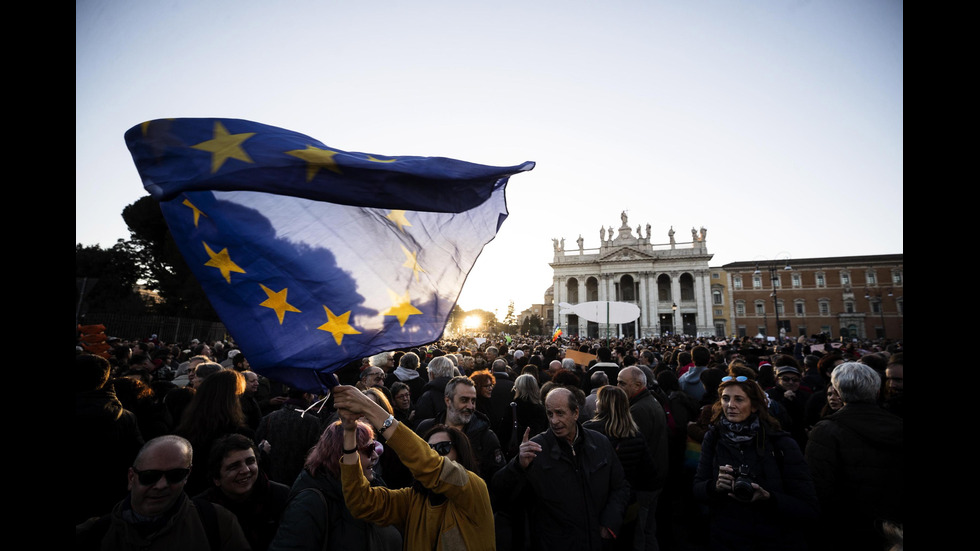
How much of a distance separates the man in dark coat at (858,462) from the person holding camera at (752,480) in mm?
439

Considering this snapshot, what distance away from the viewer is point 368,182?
245 centimetres

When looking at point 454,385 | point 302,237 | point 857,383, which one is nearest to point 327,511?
point 302,237

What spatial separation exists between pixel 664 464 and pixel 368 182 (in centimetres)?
Answer: 372

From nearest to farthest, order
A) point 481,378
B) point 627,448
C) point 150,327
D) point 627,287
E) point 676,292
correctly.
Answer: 1. point 627,448
2. point 481,378
3. point 150,327
4. point 676,292
5. point 627,287

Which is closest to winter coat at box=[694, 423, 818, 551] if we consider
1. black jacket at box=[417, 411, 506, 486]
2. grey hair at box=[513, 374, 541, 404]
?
black jacket at box=[417, 411, 506, 486]

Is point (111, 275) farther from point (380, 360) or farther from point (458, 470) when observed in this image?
point (458, 470)

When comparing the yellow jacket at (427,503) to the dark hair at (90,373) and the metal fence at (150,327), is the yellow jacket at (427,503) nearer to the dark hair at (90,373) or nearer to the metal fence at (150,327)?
the dark hair at (90,373)

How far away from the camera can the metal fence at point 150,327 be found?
1709 cm

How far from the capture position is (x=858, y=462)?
3035 millimetres

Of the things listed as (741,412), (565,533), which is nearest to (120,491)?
(565,533)

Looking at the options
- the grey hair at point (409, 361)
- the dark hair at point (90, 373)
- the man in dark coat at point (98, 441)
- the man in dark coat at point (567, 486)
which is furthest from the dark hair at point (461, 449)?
the grey hair at point (409, 361)

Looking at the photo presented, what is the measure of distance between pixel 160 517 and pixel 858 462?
3.99 meters
